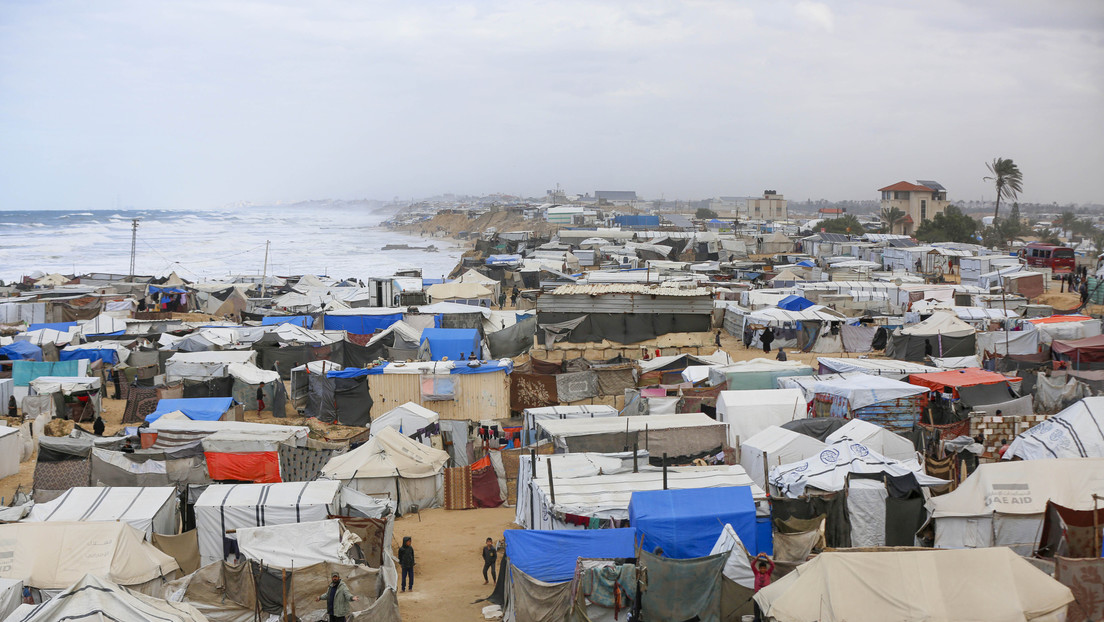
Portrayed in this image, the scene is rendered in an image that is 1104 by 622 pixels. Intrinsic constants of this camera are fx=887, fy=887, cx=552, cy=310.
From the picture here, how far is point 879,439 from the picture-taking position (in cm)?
1239

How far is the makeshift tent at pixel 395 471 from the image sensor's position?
1341cm

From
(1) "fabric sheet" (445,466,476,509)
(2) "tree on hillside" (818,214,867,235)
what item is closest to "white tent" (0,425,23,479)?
(1) "fabric sheet" (445,466,476,509)

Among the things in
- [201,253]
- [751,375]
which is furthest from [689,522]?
[201,253]

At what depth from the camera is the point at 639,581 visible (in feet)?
29.2

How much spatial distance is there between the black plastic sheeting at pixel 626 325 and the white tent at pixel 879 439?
13294mm

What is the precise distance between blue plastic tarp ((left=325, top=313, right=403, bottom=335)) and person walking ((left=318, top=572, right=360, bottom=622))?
58.7 ft

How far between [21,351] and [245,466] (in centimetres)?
1330

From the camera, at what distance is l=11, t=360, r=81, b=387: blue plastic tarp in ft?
68.8

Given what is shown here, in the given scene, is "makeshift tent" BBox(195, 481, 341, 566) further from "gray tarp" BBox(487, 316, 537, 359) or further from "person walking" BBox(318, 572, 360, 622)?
"gray tarp" BBox(487, 316, 537, 359)

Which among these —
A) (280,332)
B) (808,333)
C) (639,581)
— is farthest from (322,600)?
(808,333)

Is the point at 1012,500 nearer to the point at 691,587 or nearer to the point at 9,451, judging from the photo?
the point at 691,587

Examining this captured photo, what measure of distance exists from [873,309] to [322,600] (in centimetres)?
2487

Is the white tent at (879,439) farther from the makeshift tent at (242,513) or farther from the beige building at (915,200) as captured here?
the beige building at (915,200)

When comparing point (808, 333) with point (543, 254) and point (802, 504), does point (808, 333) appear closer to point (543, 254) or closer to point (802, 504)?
point (802, 504)
